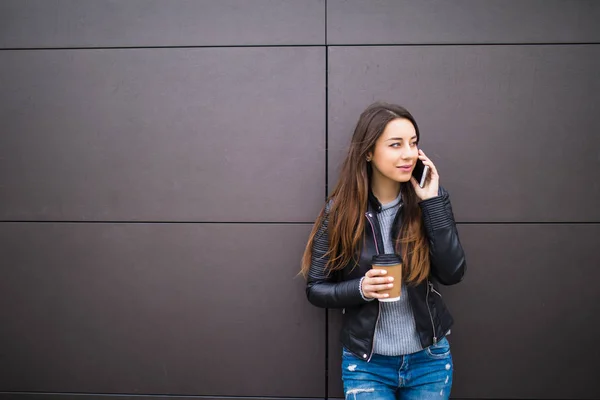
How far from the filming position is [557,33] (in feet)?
7.75

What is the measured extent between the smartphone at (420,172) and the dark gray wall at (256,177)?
552 millimetres

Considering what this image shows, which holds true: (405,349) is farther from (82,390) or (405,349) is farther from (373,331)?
(82,390)

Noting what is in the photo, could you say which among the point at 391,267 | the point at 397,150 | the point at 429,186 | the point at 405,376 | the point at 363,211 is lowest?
the point at 405,376

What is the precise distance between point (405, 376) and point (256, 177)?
132cm

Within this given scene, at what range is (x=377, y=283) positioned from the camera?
65.4 inches

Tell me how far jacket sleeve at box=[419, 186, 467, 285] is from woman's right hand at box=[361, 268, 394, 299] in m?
0.29

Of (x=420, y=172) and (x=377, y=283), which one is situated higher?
(x=420, y=172)

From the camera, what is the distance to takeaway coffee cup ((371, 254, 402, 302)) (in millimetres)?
1650

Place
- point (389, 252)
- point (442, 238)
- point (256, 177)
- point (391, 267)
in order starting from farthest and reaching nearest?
point (256, 177) → point (389, 252) → point (442, 238) → point (391, 267)

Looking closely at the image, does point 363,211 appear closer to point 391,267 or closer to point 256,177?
point 391,267

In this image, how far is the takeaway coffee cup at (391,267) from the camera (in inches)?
65.0

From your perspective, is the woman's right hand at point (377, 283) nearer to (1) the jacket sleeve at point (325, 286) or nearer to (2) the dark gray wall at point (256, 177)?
(1) the jacket sleeve at point (325, 286)

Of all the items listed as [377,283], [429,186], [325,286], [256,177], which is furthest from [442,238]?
[256,177]

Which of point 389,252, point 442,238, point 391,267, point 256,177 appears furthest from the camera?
point 256,177
